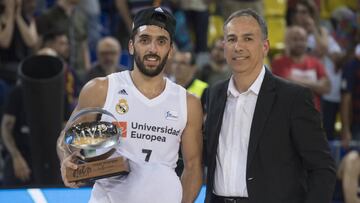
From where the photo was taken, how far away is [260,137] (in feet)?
15.1

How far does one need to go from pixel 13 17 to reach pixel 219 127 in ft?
15.9

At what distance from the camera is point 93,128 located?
4254 millimetres

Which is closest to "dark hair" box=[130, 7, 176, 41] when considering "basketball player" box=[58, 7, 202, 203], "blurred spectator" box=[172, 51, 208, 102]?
"basketball player" box=[58, 7, 202, 203]

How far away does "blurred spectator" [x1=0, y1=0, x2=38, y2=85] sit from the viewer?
901 cm

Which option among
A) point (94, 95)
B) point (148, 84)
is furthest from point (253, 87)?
point (94, 95)

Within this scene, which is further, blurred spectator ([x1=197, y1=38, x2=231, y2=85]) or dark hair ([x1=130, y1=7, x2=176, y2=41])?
blurred spectator ([x1=197, y1=38, x2=231, y2=85])

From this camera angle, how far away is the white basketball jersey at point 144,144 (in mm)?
4621

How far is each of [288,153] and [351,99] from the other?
561 centimetres

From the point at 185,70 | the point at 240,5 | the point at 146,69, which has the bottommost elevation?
the point at 185,70

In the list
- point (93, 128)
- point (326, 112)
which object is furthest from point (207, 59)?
point (93, 128)

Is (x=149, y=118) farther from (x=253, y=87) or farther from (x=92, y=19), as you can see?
(x=92, y=19)

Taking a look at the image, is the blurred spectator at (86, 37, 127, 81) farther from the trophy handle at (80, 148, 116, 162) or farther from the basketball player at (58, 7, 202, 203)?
the trophy handle at (80, 148, 116, 162)

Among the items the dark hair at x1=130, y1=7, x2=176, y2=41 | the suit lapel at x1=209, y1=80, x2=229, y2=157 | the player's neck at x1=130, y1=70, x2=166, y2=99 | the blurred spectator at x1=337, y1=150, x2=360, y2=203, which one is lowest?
the blurred spectator at x1=337, y1=150, x2=360, y2=203

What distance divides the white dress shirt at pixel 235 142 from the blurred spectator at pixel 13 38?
4.73m
